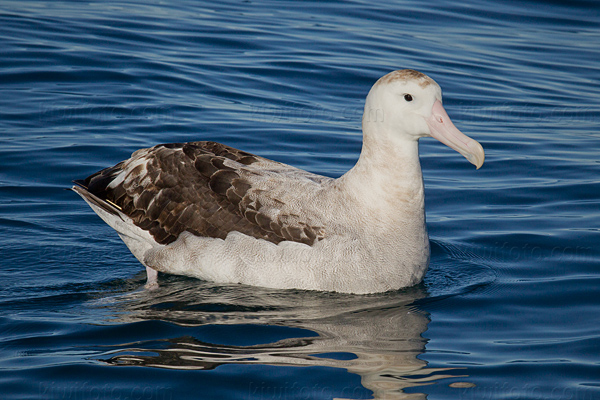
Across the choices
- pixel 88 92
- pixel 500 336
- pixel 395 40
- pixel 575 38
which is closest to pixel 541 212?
pixel 500 336

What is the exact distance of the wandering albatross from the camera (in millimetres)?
7305

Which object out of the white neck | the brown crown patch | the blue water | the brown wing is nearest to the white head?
the brown crown patch

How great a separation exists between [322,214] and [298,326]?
1.25m

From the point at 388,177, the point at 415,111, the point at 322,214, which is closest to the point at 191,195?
the point at 322,214

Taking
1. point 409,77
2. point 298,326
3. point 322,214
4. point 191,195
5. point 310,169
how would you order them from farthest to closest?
point 310,169 → point 191,195 → point 322,214 → point 409,77 → point 298,326

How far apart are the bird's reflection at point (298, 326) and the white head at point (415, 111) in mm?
1488

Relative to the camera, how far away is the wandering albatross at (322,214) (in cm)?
730

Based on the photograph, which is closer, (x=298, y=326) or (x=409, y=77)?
(x=298, y=326)

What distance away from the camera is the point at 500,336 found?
683 centimetres

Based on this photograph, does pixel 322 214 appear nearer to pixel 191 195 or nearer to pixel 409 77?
pixel 191 195

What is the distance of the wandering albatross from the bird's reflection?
0.21 meters

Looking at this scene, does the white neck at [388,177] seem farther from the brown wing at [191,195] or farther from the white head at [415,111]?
the brown wing at [191,195]

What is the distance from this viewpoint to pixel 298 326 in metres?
6.79

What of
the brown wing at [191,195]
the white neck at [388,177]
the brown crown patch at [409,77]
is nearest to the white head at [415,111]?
the brown crown patch at [409,77]
